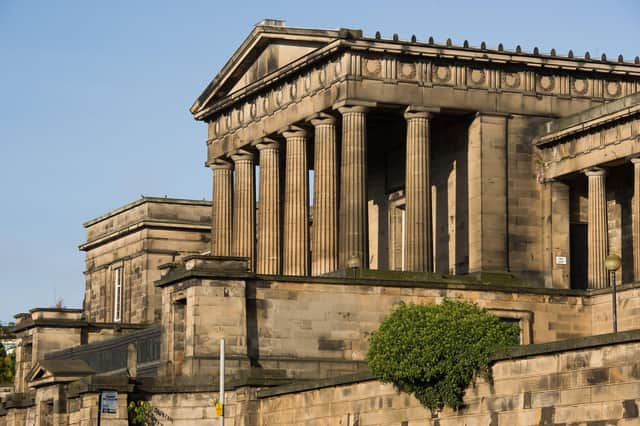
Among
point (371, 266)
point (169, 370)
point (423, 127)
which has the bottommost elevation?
point (169, 370)

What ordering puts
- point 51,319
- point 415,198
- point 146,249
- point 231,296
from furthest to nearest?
point 146,249, point 51,319, point 415,198, point 231,296

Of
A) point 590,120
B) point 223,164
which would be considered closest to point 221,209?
point 223,164

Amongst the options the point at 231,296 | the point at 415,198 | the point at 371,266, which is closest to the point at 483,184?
the point at 415,198

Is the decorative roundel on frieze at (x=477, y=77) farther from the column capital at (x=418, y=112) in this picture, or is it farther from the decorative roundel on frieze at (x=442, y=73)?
the column capital at (x=418, y=112)

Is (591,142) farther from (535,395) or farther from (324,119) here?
(535,395)

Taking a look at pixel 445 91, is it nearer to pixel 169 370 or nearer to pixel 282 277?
pixel 282 277

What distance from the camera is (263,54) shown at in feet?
252

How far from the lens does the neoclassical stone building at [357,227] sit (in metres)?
56.1

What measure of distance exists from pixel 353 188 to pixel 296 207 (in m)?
5.20

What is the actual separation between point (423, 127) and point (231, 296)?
660 inches

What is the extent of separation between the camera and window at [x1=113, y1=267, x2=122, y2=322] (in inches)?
3915

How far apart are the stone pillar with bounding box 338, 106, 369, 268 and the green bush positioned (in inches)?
846

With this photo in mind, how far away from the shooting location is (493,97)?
234ft

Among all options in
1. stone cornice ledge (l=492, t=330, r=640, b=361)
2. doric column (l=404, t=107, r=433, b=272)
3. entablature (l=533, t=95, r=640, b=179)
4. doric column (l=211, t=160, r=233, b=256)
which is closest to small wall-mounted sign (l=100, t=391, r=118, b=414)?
stone cornice ledge (l=492, t=330, r=640, b=361)
